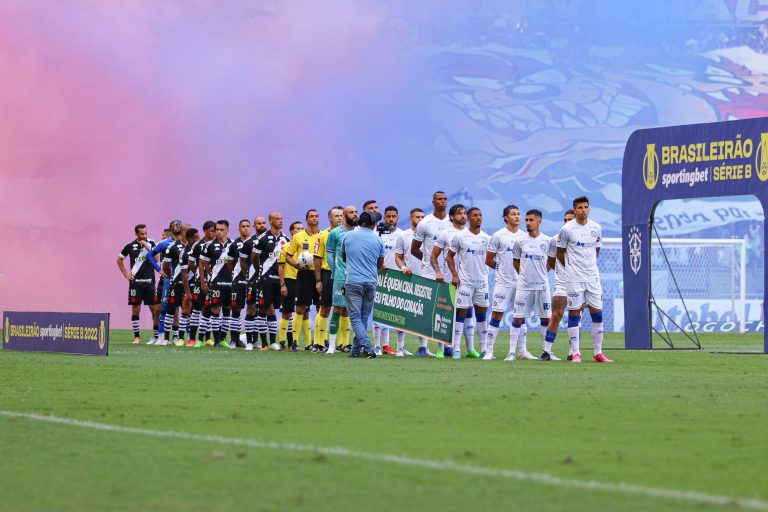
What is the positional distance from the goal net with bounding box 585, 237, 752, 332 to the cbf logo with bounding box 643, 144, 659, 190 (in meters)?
15.9

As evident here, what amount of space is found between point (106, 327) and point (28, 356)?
133 cm

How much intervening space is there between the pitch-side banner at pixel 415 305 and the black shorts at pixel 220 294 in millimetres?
4094

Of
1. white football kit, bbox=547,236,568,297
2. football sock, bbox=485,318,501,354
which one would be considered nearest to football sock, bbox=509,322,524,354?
football sock, bbox=485,318,501,354

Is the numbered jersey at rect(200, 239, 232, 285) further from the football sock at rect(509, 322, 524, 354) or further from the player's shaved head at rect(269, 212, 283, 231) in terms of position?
the football sock at rect(509, 322, 524, 354)

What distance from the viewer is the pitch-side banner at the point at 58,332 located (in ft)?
65.7

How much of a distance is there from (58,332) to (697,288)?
26.6 meters

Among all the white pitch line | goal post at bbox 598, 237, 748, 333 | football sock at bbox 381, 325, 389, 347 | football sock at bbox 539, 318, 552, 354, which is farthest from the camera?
goal post at bbox 598, 237, 748, 333

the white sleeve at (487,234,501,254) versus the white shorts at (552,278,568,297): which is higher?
the white sleeve at (487,234,501,254)

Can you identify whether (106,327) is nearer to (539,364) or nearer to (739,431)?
(539,364)

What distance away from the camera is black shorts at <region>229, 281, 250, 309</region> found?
25.0 m

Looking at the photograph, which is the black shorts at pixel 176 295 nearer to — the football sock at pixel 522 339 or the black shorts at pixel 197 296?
the black shorts at pixel 197 296

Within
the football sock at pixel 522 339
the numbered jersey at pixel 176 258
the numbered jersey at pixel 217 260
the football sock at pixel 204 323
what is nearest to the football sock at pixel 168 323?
the numbered jersey at pixel 176 258

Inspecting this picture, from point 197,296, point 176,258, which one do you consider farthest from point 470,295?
point 176,258

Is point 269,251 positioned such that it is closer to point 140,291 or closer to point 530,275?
point 140,291
